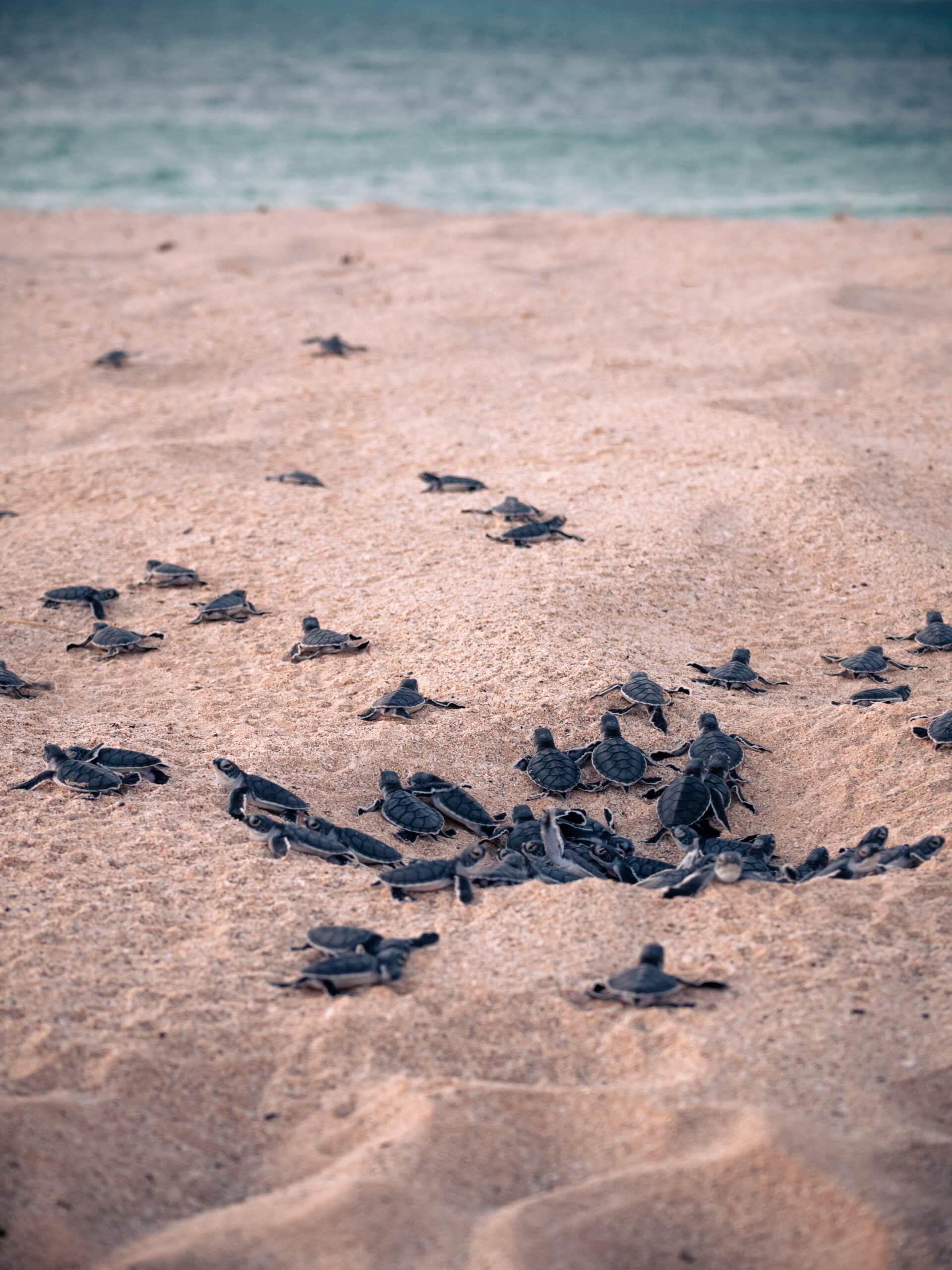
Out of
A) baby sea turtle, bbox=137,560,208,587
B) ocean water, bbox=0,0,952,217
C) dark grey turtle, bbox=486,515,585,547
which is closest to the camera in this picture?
baby sea turtle, bbox=137,560,208,587

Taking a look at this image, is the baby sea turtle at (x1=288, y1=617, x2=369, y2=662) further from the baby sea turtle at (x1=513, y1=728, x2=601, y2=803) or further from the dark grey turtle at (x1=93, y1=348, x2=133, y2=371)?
the dark grey turtle at (x1=93, y1=348, x2=133, y2=371)

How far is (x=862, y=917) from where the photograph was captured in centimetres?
256

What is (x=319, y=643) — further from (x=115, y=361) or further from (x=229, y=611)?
(x=115, y=361)

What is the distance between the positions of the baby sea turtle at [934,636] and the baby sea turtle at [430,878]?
225 cm

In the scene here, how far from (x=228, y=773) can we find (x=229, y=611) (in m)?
1.37

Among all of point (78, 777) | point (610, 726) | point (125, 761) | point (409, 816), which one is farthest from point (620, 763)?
point (78, 777)

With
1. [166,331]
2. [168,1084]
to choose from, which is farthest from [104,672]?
[166,331]

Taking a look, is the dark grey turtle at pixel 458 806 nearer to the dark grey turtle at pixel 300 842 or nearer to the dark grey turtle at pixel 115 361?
the dark grey turtle at pixel 300 842

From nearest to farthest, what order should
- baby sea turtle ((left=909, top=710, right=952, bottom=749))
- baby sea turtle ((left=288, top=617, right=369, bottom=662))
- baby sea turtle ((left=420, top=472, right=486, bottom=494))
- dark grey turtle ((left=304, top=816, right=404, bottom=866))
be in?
dark grey turtle ((left=304, top=816, right=404, bottom=866))
baby sea turtle ((left=909, top=710, right=952, bottom=749))
baby sea turtle ((left=288, top=617, right=369, bottom=662))
baby sea turtle ((left=420, top=472, right=486, bottom=494))

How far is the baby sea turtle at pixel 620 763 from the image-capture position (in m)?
3.25

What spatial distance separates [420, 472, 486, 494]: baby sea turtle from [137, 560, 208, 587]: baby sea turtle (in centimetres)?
Result: 137

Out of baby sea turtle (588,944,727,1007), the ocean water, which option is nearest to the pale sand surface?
baby sea turtle (588,944,727,1007)

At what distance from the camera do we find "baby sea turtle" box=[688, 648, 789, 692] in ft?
12.5

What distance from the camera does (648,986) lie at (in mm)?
2258
